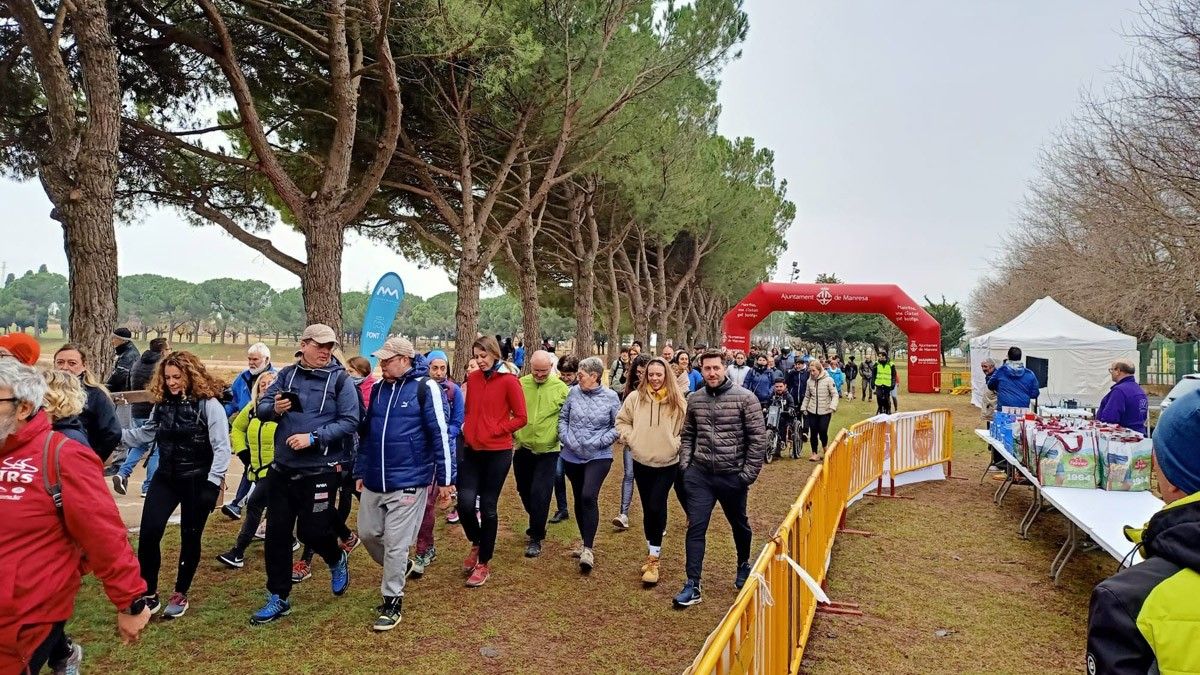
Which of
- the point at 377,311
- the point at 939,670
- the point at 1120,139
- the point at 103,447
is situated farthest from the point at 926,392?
the point at 103,447

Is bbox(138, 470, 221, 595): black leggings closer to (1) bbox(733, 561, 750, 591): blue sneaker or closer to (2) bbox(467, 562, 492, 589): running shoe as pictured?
(2) bbox(467, 562, 492, 589): running shoe

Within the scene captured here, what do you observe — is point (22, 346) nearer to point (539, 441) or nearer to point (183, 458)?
point (183, 458)

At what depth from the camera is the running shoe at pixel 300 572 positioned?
4965 mm

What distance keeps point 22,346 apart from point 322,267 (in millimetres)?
4812

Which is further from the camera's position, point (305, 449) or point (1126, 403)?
point (1126, 403)

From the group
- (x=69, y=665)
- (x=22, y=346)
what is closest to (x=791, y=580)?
(x=69, y=665)

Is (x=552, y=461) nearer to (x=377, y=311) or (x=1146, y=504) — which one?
(x=1146, y=504)

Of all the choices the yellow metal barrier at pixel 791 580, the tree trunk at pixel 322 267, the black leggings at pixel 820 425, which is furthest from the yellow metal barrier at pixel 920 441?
the tree trunk at pixel 322 267

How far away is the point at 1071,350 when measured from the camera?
19.8 m

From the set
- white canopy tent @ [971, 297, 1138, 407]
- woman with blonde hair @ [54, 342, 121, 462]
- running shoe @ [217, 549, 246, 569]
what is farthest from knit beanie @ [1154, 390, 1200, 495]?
white canopy tent @ [971, 297, 1138, 407]

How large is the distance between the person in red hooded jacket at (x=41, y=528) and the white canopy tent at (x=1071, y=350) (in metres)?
21.5

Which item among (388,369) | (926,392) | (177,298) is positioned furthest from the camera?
(177,298)

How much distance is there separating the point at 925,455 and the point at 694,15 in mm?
8949

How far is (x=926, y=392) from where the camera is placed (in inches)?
1157
